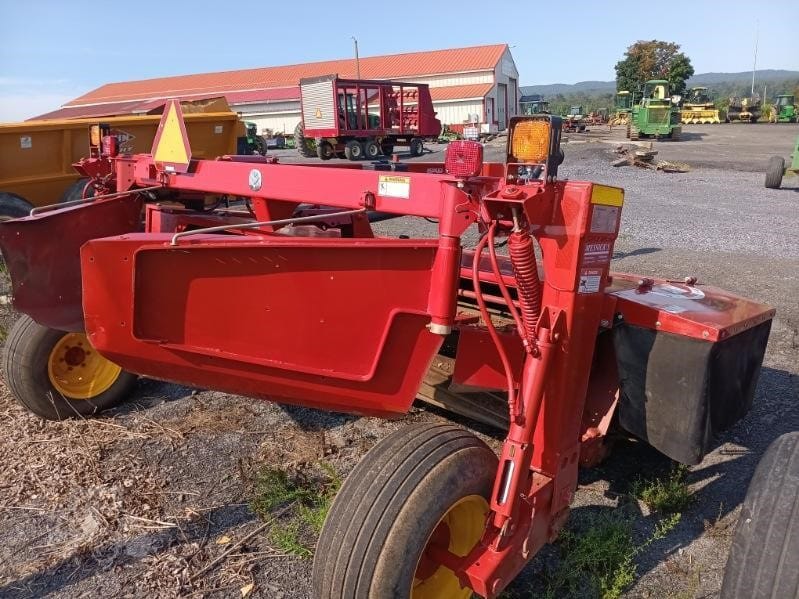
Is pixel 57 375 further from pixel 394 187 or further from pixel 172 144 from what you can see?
pixel 394 187

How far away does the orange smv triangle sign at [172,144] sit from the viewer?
3.13 meters

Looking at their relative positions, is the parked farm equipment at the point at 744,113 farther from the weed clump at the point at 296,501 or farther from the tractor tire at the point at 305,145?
the weed clump at the point at 296,501

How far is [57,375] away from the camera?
3.79 meters

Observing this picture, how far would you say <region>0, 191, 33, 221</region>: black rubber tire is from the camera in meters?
7.73

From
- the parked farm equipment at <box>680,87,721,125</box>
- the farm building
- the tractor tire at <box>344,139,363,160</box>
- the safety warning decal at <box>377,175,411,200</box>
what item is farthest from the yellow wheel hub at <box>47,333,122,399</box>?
the parked farm equipment at <box>680,87,721,125</box>

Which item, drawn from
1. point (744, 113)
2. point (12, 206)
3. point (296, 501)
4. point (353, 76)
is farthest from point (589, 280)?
point (744, 113)

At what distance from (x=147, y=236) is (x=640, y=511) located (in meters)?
2.40

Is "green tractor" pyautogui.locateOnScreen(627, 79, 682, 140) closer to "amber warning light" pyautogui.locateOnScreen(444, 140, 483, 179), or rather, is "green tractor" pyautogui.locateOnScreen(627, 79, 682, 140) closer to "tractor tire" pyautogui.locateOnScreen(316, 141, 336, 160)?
"tractor tire" pyautogui.locateOnScreen(316, 141, 336, 160)

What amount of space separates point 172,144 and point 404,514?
7.16 ft

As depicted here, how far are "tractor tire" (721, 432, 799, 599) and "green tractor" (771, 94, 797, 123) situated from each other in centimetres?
4538

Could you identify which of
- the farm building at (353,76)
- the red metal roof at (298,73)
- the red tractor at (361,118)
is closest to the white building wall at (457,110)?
→ the farm building at (353,76)

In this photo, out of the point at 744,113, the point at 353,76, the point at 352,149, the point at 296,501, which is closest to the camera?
the point at 296,501

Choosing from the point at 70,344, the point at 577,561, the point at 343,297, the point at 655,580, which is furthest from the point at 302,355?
the point at 70,344

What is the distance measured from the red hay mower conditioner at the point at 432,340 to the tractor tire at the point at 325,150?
800 inches
